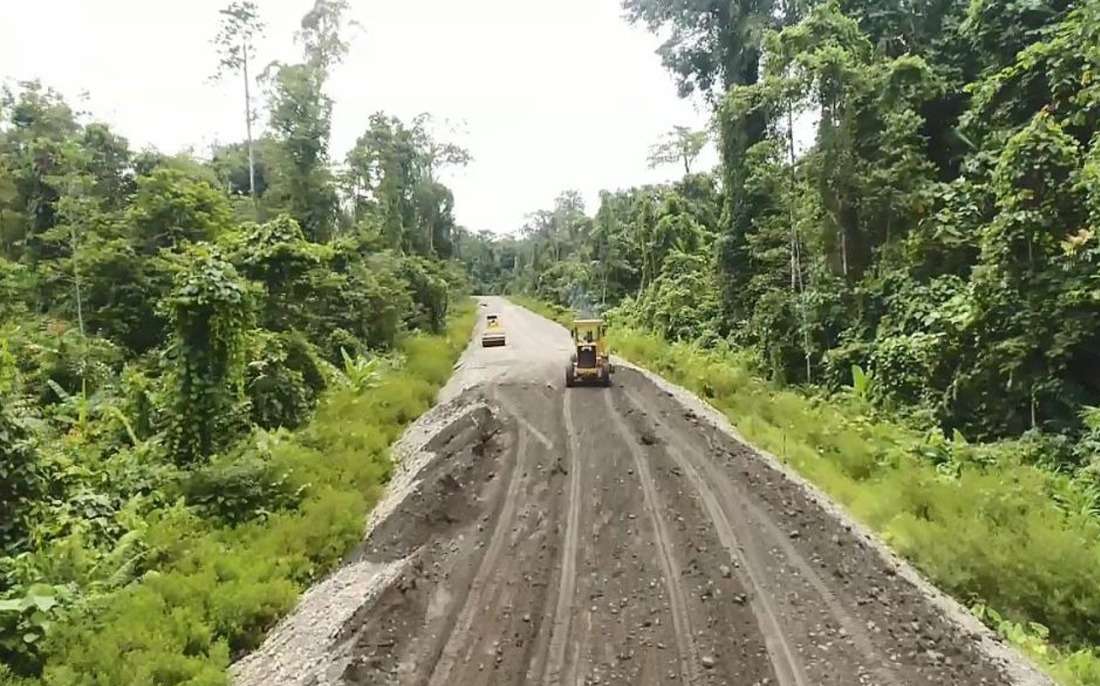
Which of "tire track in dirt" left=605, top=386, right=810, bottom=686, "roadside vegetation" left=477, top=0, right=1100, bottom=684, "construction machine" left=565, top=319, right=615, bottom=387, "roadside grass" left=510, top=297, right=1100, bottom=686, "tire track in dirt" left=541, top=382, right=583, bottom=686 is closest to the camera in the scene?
"tire track in dirt" left=605, top=386, right=810, bottom=686

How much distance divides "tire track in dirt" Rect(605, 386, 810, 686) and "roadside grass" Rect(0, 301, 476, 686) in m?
4.39

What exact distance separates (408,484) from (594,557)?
3.81 metres

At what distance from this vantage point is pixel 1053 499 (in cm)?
943

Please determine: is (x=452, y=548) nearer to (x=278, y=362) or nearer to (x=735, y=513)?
(x=735, y=513)

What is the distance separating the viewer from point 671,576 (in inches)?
321

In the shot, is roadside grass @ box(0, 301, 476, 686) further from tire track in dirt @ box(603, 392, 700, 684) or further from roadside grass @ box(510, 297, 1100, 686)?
roadside grass @ box(510, 297, 1100, 686)

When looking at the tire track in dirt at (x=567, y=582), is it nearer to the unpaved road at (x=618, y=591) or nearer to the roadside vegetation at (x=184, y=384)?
the unpaved road at (x=618, y=591)

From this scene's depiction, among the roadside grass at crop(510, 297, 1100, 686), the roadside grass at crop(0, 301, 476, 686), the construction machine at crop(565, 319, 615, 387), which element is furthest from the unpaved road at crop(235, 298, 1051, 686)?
the construction machine at crop(565, 319, 615, 387)

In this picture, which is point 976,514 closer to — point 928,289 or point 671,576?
point 671,576

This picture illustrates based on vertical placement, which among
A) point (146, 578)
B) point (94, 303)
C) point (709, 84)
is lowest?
point (146, 578)

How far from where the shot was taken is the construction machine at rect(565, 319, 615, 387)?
18688 millimetres

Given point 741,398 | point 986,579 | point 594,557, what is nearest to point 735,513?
point 594,557

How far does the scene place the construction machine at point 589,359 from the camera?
18.7 metres

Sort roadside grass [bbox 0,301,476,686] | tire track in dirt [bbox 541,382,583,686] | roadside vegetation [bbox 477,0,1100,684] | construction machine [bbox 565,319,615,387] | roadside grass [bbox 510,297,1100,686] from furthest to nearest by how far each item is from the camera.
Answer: construction machine [bbox 565,319,615,387] → roadside vegetation [bbox 477,0,1100,684] → roadside grass [bbox 510,297,1100,686] → tire track in dirt [bbox 541,382,583,686] → roadside grass [bbox 0,301,476,686]
